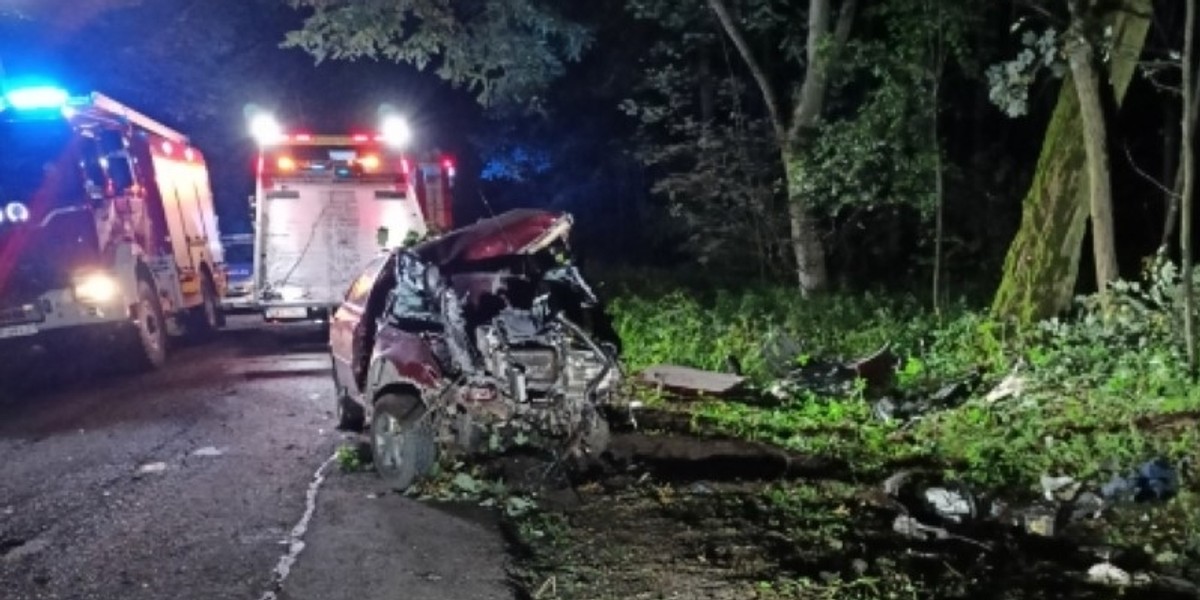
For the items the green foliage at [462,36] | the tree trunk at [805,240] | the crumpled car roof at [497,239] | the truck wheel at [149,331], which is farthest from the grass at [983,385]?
the green foliage at [462,36]

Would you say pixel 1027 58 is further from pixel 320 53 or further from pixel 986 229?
pixel 320 53

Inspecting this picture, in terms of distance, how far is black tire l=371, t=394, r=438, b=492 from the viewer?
7.70 m

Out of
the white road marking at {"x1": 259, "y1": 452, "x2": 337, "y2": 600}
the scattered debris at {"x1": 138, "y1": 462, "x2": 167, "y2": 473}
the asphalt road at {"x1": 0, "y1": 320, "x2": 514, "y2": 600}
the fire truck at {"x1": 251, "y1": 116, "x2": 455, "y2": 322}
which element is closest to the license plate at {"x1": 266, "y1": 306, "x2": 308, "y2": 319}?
the fire truck at {"x1": 251, "y1": 116, "x2": 455, "y2": 322}

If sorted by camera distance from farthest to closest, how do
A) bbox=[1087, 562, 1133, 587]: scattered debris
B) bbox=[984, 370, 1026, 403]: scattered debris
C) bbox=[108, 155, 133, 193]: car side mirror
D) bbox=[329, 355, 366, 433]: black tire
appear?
bbox=[108, 155, 133, 193]: car side mirror
bbox=[329, 355, 366, 433]: black tire
bbox=[984, 370, 1026, 403]: scattered debris
bbox=[1087, 562, 1133, 587]: scattered debris

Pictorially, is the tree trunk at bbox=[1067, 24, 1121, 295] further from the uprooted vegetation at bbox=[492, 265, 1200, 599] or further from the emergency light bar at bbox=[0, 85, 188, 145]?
the emergency light bar at bbox=[0, 85, 188, 145]

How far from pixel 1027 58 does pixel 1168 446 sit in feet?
14.0

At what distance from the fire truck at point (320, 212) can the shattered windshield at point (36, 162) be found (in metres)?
2.96

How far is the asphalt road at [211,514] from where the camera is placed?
595 centimetres

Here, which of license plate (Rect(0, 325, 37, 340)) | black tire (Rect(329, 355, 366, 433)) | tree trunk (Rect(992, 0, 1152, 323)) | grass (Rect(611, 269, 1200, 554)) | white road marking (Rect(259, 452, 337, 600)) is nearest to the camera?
white road marking (Rect(259, 452, 337, 600))

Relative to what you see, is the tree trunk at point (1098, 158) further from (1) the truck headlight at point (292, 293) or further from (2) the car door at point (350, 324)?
(1) the truck headlight at point (292, 293)

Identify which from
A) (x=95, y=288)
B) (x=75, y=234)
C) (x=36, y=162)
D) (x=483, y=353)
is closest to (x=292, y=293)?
(x=95, y=288)

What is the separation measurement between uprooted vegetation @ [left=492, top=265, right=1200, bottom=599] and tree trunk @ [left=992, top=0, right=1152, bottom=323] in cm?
35

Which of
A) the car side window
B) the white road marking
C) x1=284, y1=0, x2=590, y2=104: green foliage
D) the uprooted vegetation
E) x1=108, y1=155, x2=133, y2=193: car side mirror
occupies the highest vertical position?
x1=284, y1=0, x2=590, y2=104: green foliage

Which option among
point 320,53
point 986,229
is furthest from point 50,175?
point 986,229
